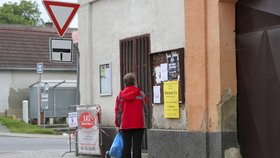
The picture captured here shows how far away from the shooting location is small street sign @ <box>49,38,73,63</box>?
442 inches

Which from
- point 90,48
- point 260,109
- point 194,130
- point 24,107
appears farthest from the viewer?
point 24,107

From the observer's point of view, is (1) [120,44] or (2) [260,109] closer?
(2) [260,109]

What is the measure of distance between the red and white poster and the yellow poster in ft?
8.59

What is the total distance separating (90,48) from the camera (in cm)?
1270

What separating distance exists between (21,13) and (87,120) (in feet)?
183

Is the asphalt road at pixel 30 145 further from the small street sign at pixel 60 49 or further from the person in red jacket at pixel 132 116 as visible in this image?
the person in red jacket at pixel 132 116

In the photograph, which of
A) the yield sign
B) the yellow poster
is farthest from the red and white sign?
the yellow poster

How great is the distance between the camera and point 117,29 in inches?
460

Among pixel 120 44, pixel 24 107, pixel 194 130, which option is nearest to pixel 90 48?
pixel 120 44

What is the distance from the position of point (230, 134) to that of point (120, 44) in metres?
4.03

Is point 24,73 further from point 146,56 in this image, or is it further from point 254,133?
point 254,133

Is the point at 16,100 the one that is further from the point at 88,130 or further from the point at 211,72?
the point at 211,72

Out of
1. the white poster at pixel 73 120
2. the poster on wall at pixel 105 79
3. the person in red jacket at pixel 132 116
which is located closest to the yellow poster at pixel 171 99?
the person in red jacket at pixel 132 116

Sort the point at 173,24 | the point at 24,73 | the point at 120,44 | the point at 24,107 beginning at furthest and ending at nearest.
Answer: the point at 24,73 → the point at 24,107 → the point at 120,44 → the point at 173,24
